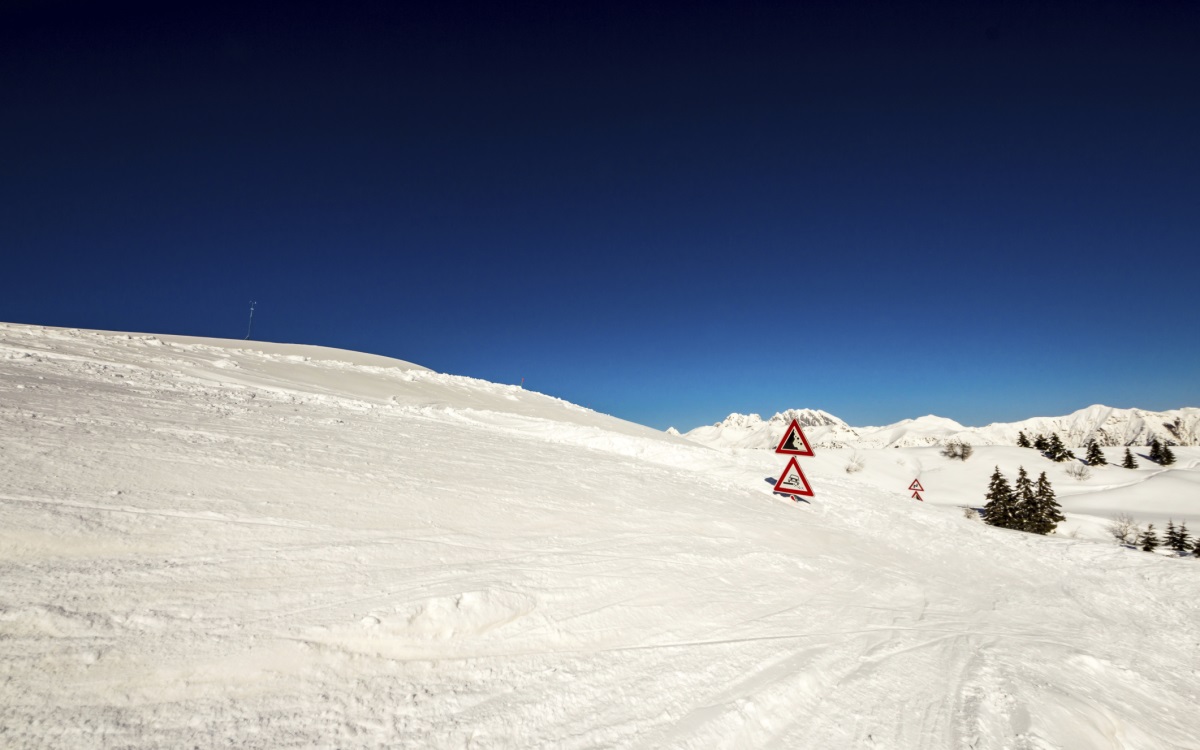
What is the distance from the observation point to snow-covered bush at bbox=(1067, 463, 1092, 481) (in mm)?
29828

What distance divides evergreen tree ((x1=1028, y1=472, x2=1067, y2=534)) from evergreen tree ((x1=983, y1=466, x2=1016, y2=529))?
2.72ft

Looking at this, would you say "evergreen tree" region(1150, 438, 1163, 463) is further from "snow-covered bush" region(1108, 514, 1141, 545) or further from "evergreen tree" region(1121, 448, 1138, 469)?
"snow-covered bush" region(1108, 514, 1141, 545)

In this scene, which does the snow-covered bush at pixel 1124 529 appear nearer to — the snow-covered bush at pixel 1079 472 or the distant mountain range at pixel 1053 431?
the snow-covered bush at pixel 1079 472

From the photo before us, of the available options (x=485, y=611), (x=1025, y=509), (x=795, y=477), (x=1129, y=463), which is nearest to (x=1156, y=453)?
(x=1129, y=463)

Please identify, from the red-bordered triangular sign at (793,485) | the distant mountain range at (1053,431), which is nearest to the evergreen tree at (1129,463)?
the distant mountain range at (1053,431)

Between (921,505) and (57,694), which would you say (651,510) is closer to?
(57,694)

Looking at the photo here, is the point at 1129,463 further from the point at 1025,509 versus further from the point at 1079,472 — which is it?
the point at 1025,509

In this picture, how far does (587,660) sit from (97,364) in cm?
1220

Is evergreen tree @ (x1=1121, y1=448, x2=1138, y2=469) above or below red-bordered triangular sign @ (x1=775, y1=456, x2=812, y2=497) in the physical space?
above

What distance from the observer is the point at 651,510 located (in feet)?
20.5

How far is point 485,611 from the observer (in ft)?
10.2

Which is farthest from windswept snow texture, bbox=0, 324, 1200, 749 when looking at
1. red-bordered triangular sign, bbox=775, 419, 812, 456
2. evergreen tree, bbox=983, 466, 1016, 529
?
evergreen tree, bbox=983, 466, 1016, 529

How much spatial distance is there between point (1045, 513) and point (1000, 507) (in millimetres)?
1711

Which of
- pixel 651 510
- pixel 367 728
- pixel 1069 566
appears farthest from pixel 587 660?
pixel 1069 566
